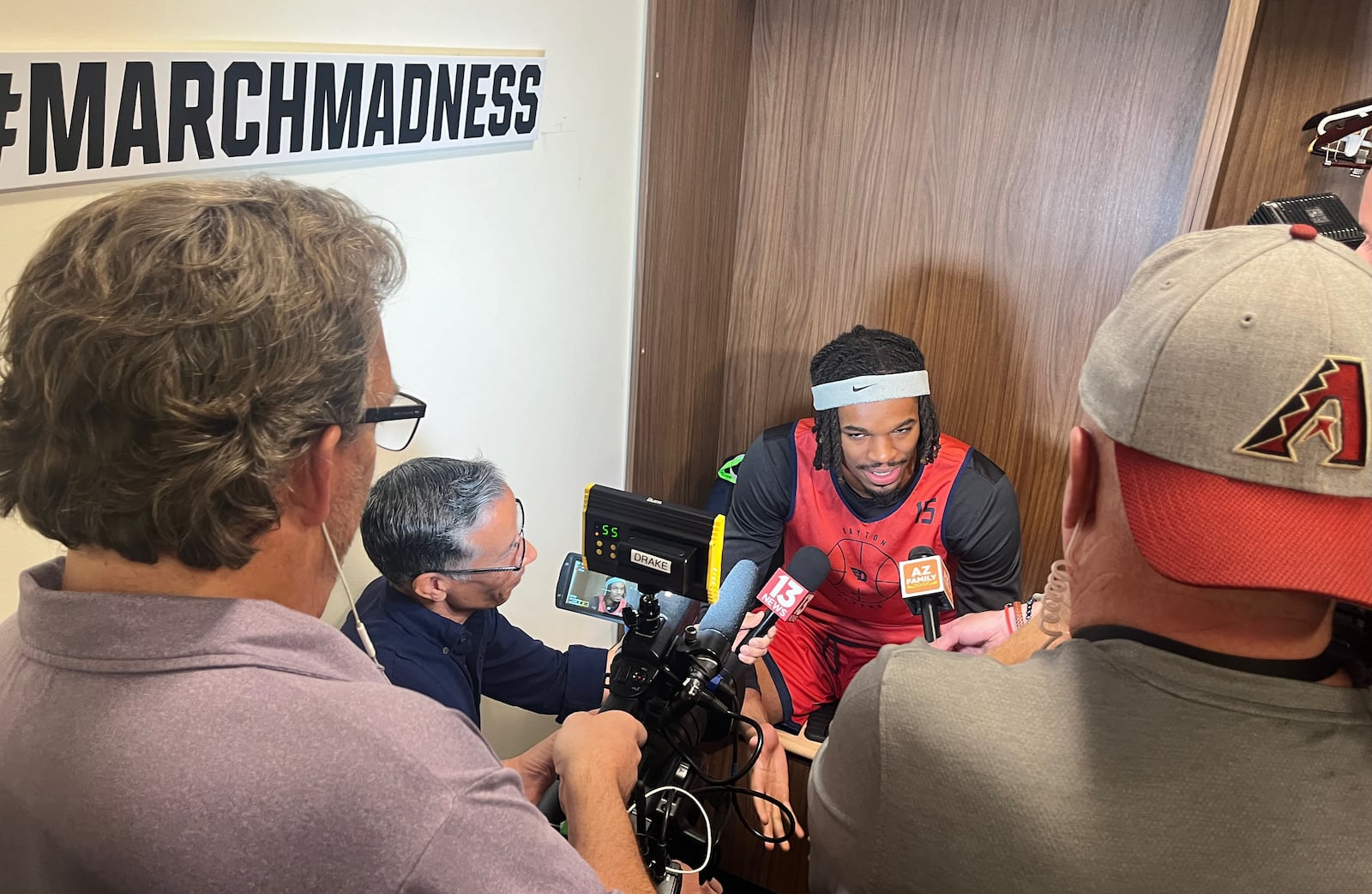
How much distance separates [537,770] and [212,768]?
0.71 m

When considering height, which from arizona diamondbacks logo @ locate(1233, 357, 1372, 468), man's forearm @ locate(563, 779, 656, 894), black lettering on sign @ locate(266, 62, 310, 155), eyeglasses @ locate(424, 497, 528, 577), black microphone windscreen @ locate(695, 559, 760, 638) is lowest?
black microphone windscreen @ locate(695, 559, 760, 638)

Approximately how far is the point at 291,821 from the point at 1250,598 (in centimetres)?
72

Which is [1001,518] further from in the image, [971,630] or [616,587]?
[616,587]

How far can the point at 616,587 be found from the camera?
1371 mm

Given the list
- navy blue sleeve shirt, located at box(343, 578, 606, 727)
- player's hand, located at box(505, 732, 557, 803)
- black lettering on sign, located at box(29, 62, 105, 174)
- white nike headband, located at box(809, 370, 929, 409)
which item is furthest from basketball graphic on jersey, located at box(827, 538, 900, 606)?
black lettering on sign, located at box(29, 62, 105, 174)

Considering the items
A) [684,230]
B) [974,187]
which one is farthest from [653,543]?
[974,187]

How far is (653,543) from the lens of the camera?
1.25 m

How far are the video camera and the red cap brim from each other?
0.64 m

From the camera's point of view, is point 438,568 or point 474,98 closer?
point 438,568

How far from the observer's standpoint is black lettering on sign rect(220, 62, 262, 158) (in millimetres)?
1047

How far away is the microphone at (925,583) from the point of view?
144 cm

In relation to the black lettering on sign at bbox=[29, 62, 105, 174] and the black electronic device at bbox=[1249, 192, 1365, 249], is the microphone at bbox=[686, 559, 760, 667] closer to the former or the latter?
the black lettering on sign at bbox=[29, 62, 105, 174]

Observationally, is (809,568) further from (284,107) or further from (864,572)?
(284,107)

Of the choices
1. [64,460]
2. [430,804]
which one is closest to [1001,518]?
[430,804]
